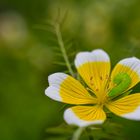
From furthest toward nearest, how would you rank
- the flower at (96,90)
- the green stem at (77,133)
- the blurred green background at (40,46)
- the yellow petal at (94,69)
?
the blurred green background at (40,46), the yellow petal at (94,69), the flower at (96,90), the green stem at (77,133)

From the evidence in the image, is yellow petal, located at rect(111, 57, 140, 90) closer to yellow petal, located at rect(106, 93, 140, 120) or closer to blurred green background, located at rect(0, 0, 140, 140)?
yellow petal, located at rect(106, 93, 140, 120)

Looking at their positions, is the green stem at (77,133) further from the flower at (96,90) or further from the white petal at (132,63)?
the white petal at (132,63)

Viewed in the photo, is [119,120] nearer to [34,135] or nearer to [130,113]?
[34,135]

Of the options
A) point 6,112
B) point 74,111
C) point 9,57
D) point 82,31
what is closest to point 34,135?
point 6,112

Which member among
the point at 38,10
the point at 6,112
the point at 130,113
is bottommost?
the point at 130,113

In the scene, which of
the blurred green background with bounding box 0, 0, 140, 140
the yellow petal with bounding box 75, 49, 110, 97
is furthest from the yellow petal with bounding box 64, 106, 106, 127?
the blurred green background with bounding box 0, 0, 140, 140

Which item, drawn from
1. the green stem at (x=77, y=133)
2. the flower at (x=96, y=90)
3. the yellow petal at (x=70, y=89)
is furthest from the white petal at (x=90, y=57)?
the green stem at (x=77, y=133)
